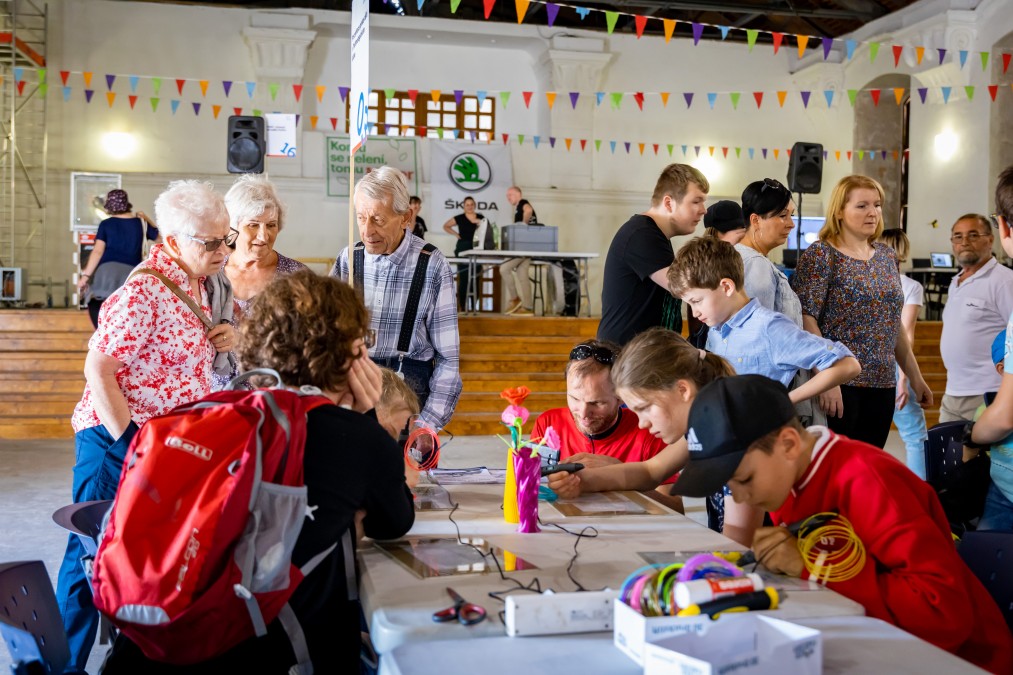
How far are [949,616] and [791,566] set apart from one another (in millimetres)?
244

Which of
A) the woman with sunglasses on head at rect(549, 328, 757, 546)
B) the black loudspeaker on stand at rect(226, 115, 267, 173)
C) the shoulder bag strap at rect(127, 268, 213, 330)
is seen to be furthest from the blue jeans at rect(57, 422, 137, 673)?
the black loudspeaker on stand at rect(226, 115, 267, 173)

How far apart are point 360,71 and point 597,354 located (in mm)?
1070

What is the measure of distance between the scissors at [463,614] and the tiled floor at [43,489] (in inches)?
81.8

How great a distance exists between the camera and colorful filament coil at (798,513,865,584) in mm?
1490

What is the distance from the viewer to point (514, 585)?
57.8 inches

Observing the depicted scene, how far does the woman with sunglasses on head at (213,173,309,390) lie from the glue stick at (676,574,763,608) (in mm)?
2110

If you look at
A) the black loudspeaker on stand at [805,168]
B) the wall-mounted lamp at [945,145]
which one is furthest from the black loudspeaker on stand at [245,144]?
the wall-mounted lamp at [945,145]

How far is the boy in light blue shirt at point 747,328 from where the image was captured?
2.59 metres

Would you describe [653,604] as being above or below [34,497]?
above

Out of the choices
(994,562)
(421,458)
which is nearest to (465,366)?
(421,458)

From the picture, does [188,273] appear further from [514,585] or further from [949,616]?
[949,616]

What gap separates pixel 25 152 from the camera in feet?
40.4

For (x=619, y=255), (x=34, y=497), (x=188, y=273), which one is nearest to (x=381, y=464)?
(x=188, y=273)

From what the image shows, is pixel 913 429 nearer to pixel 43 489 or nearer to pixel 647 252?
pixel 647 252
